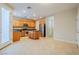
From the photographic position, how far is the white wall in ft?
25.0

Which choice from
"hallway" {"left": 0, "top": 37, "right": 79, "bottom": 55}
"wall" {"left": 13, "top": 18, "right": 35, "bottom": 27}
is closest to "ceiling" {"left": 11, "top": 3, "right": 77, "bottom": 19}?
"hallway" {"left": 0, "top": 37, "right": 79, "bottom": 55}

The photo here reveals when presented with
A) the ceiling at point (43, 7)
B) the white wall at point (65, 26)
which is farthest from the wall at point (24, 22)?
the white wall at point (65, 26)

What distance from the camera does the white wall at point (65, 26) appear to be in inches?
300

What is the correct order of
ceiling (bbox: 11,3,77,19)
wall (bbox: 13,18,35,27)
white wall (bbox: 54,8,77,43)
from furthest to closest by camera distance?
1. wall (bbox: 13,18,35,27)
2. white wall (bbox: 54,8,77,43)
3. ceiling (bbox: 11,3,77,19)

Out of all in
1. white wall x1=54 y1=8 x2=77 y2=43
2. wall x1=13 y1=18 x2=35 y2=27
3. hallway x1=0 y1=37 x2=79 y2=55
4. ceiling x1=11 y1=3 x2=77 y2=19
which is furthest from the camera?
wall x1=13 y1=18 x2=35 y2=27

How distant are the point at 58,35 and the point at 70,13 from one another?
6.80ft

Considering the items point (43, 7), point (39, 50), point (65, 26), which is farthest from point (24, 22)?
point (39, 50)

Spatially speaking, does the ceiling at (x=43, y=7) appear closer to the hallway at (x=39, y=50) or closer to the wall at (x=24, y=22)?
the hallway at (x=39, y=50)

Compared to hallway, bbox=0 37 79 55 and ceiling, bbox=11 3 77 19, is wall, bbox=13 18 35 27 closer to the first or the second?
ceiling, bbox=11 3 77 19

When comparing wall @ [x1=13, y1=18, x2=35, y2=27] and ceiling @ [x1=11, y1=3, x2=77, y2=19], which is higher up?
ceiling @ [x1=11, y1=3, x2=77, y2=19]

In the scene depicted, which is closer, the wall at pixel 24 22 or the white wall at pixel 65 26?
the white wall at pixel 65 26

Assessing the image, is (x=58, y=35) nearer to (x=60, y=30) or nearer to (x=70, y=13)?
(x=60, y=30)

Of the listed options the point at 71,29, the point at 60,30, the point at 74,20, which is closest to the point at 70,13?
the point at 74,20
